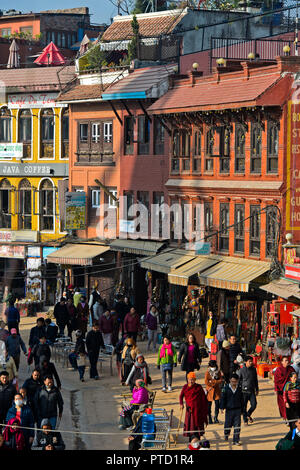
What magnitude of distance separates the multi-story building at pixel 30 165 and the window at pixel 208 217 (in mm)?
12662

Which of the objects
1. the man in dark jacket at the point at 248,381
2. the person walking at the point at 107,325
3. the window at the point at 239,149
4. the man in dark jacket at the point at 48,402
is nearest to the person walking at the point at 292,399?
the man in dark jacket at the point at 248,381

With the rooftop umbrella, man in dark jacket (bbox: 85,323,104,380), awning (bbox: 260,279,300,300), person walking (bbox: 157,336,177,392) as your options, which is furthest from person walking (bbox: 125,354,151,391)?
the rooftop umbrella

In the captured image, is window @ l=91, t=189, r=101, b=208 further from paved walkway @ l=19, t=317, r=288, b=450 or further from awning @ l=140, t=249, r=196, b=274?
paved walkway @ l=19, t=317, r=288, b=450

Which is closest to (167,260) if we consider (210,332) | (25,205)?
(210,332)

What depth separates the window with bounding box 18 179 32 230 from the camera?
50.5 metres

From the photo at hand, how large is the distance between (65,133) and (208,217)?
45.3 ft

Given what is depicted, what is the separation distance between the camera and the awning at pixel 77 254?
43094 mm

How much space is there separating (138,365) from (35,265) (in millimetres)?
25618

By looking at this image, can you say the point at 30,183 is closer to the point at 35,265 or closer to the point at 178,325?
the point at 35,265

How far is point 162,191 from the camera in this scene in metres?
40.8

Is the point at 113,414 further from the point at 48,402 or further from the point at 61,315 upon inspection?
the point at 61,315

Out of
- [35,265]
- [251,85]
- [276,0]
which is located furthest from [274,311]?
[276,0]

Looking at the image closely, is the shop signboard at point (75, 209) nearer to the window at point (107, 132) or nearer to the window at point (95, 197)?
the window at point (95, 197)
